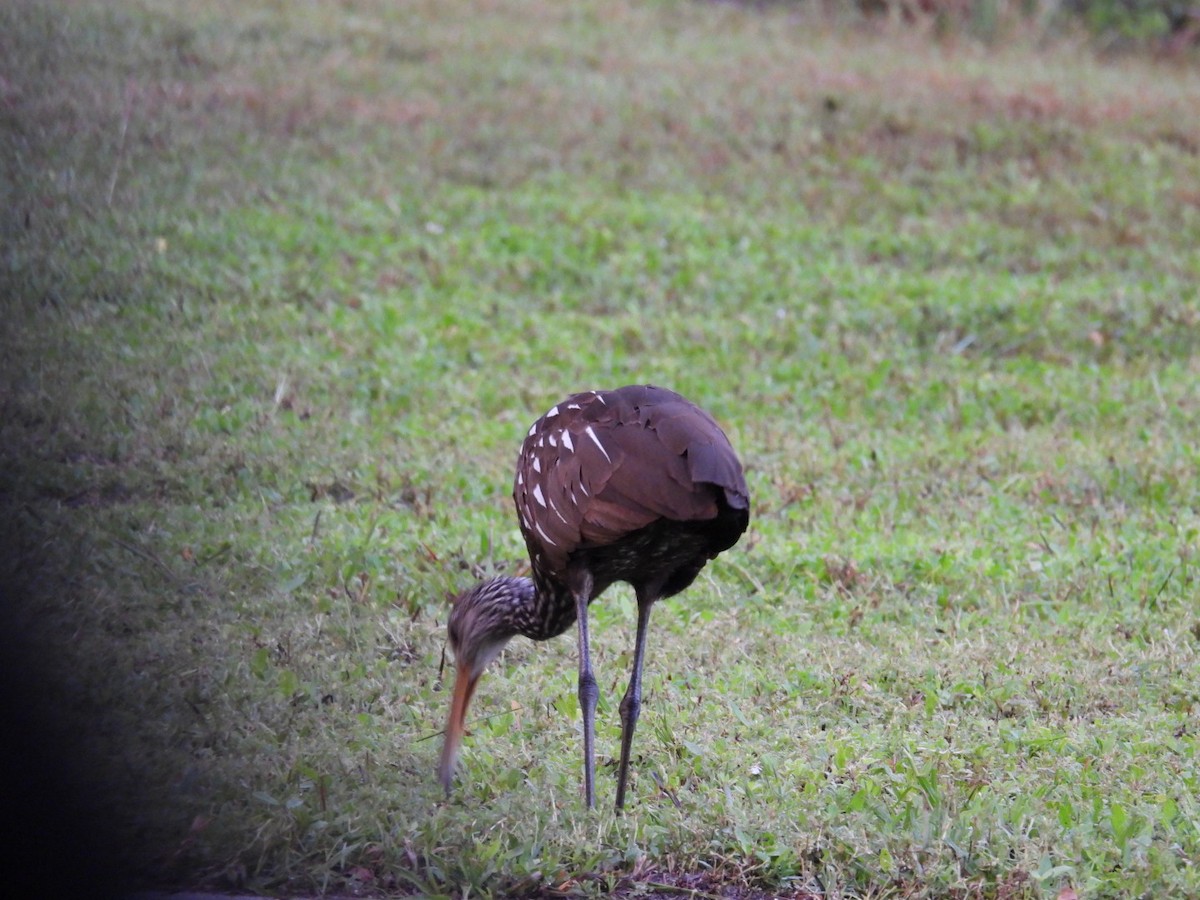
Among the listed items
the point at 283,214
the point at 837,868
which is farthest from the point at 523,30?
the point at 837,868

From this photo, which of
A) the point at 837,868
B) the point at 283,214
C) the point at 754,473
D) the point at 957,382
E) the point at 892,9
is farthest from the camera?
the point at 892,9

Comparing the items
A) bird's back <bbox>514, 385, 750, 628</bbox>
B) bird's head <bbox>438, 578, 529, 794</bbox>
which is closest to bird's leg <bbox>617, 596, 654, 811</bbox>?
bird's back <bbox>514, 385, 750, 628</bbox>

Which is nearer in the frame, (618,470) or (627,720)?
(618,470)

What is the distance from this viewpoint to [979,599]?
6293mm

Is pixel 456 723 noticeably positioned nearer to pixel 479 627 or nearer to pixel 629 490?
pixel 479 627

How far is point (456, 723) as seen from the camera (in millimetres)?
4605

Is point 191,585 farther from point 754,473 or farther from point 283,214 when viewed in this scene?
point 283,214

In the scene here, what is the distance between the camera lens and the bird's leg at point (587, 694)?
14.6ft

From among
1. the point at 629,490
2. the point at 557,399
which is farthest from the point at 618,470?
the point at 557,399

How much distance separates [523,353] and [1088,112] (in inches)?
271

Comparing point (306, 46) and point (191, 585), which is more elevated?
point (306, 46)

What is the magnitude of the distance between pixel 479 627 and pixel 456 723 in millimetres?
409

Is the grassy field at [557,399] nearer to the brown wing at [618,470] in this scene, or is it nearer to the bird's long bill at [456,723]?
the bird's long bill at [456,723]

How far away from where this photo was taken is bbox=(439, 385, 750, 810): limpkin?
13.8ft
